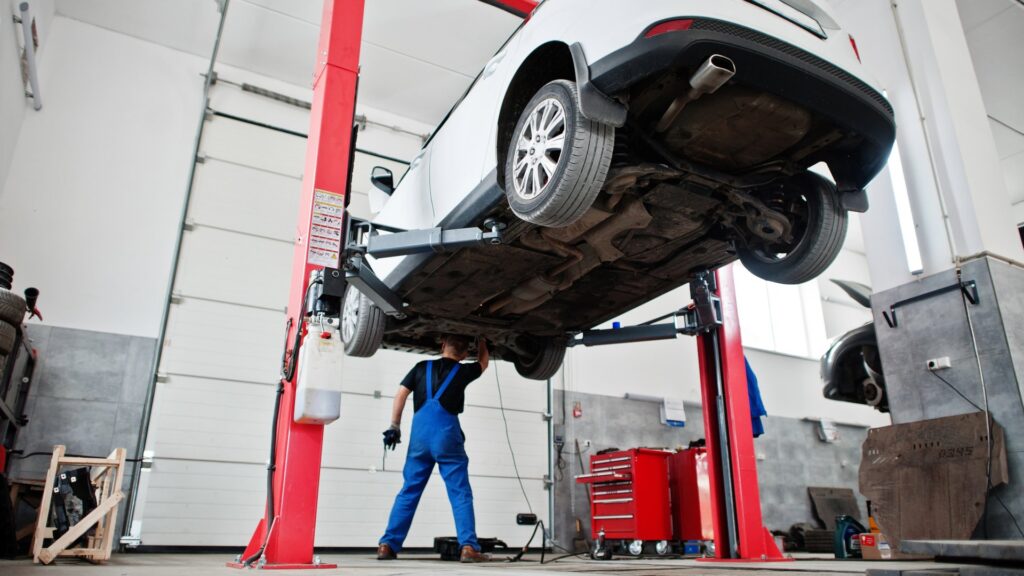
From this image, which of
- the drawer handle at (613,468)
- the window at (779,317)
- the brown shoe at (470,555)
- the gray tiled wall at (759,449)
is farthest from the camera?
the window at (779,317)

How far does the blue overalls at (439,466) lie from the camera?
14.7 ft

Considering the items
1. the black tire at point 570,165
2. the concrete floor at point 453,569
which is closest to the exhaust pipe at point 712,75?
the black tire at point 570,165

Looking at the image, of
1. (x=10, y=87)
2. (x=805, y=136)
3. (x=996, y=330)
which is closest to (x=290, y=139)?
(x=10, y=87)

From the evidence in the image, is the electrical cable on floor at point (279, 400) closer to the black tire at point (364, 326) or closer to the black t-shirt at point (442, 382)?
the black tire at point (364, 326)

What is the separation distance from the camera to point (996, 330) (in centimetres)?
428

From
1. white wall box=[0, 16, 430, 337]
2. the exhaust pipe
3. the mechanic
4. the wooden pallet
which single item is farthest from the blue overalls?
white wall box=[0, 16, 430, 337]

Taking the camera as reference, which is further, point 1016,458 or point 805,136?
point 1016,458

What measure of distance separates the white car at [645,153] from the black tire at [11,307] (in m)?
2.88

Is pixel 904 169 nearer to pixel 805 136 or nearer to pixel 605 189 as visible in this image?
pixel 805 136

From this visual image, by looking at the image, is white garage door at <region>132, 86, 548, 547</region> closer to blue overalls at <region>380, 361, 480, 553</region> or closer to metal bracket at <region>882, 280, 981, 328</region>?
blue overalls at <region>380, 361, 480, 553</region>

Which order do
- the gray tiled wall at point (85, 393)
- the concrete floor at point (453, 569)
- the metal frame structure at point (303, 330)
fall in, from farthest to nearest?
the gray tiled wall at point (85, 393)
the metal frame structure at point (303, 330)
the concrete floor at point (453, 569)

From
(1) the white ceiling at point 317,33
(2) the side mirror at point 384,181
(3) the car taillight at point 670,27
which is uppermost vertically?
(1) the white ceiling at point 317,33

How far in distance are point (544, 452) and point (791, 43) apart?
22.1 ft

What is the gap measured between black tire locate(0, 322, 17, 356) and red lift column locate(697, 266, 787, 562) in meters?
5.33
